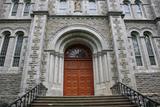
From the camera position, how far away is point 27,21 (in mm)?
12234

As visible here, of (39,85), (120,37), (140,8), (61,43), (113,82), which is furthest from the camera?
(140,8)

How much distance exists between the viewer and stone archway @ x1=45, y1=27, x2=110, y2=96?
10.2 meters

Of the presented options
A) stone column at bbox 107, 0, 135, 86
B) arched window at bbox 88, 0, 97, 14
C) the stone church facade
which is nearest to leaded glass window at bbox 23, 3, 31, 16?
the stone church facade

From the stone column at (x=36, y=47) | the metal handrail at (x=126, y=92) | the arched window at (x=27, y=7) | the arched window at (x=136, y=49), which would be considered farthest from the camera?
the arched window at (x=27, y=7)

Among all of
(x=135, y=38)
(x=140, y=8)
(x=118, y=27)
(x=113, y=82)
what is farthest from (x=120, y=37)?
(x=140, y=8)

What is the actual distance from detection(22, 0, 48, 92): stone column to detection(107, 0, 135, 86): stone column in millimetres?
4604

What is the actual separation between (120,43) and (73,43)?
345cm

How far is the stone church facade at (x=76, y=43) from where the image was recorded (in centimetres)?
988

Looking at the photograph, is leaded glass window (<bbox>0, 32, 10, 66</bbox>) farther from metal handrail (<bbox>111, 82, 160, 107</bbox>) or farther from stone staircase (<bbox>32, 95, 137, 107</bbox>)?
metal handrail (<bbox>111, 82, 160, 107</bbox>)

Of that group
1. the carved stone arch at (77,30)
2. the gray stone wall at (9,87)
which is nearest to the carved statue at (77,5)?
the carved stone arch at (77,30)

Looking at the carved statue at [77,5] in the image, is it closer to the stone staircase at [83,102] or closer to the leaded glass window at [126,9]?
the leaded glass window at [126,9]

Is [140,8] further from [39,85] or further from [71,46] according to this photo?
[39,85]

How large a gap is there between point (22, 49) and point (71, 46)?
3466 mm

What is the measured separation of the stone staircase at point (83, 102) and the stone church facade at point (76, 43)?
5.89ft
